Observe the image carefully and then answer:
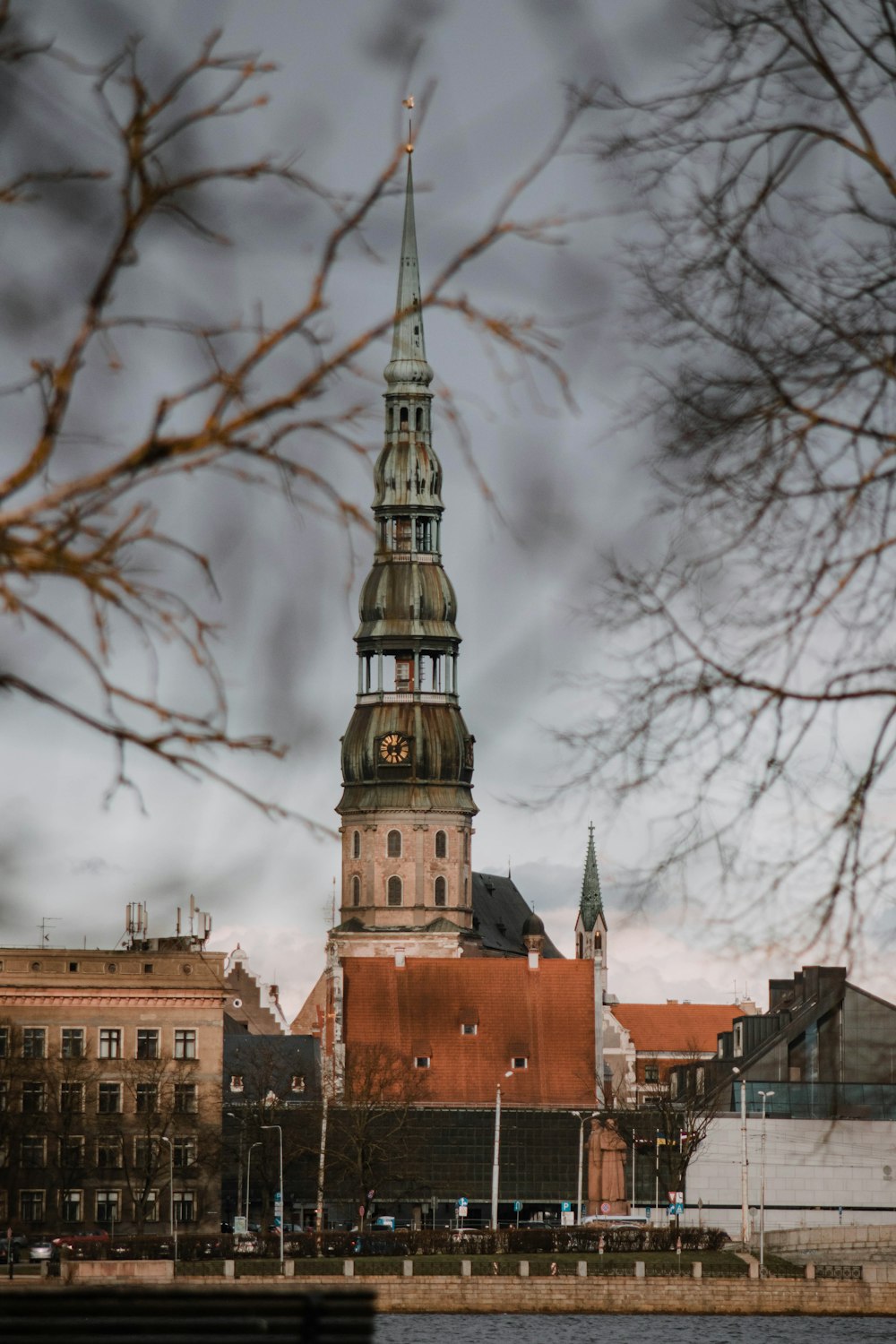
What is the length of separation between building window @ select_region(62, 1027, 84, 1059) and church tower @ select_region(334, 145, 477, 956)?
51.2m

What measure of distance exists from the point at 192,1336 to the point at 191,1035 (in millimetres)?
78099

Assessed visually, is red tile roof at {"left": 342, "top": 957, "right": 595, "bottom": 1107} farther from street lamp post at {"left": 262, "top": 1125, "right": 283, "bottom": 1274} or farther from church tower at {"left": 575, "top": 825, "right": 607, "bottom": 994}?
church tower at {"left": 575, "top": 825, "right": 607, "bottom": 994}

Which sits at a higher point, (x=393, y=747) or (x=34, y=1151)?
(x=393, y=747)

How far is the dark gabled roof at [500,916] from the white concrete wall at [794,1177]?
206 feet

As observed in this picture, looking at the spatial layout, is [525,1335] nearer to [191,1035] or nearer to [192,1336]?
[191,1035]

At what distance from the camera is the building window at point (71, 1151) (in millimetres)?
79062

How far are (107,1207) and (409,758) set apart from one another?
59.3 meters

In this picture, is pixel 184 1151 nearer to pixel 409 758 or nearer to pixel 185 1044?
pixel 185 1044

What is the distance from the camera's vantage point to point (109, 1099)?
82.9 metres

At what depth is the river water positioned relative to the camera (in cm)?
5866

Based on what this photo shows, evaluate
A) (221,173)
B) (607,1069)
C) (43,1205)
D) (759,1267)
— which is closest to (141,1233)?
(43,1205)

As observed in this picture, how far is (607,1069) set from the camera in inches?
4744

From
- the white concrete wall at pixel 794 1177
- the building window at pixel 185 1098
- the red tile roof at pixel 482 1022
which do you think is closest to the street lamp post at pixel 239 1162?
the building window at pixel 185 1098

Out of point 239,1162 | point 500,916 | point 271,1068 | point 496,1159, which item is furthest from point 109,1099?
point 500,916
